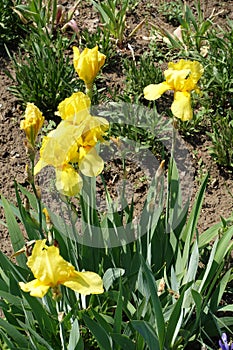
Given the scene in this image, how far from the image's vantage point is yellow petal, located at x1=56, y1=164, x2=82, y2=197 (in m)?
1.99

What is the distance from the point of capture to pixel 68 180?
1.99 metres

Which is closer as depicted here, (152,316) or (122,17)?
(152,316)

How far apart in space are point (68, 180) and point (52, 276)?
358 mm

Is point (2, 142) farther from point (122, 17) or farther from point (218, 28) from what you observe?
point (218, 28)

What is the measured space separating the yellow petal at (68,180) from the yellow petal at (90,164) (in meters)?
0.03

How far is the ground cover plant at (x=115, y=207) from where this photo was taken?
79.0 inches

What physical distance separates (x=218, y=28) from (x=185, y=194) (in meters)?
1.48

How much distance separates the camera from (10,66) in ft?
13.1

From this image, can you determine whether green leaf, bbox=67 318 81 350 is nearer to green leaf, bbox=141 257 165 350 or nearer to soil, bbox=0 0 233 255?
green leaf, bbox=141 257 165 350

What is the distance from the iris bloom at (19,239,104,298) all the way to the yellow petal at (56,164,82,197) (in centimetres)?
23

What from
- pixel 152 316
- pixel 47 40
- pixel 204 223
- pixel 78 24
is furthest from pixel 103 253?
pixel 78 24

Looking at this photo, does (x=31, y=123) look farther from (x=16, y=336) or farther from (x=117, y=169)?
(x=117, y=169)

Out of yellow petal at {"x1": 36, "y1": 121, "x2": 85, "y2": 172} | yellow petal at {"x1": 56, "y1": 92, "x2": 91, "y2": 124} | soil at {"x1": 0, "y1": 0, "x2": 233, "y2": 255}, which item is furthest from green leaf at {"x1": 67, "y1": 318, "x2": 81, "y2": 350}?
soil at {"x1": 0, "y1": 0, "x2": 233, "y2": 255}

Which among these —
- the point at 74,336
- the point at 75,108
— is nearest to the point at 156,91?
the point at 75,108
